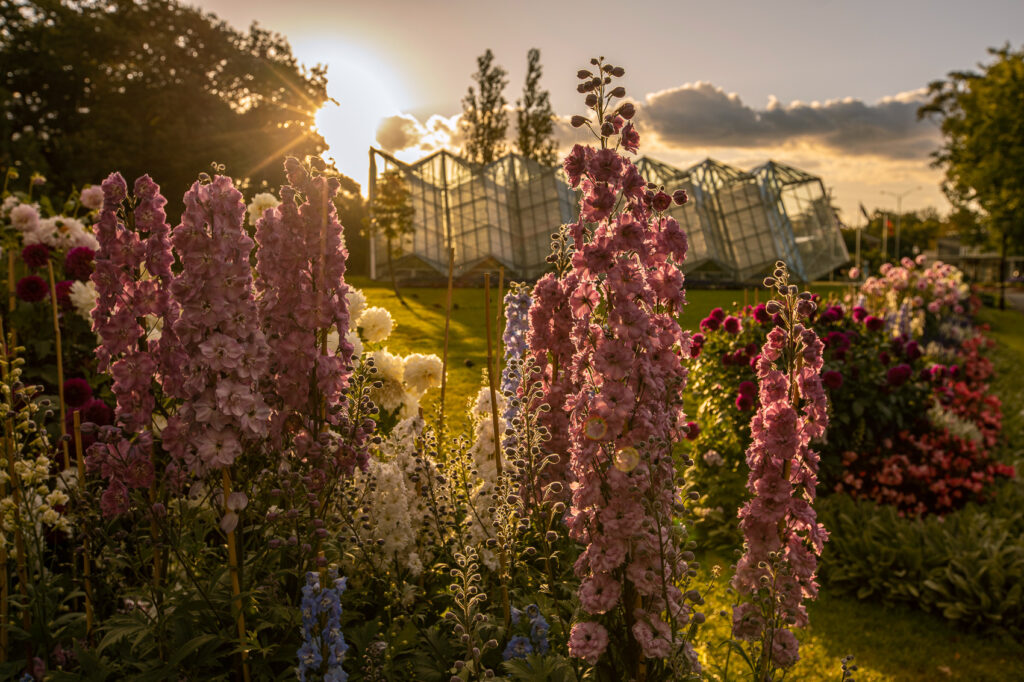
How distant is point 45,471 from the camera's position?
3.01 meters

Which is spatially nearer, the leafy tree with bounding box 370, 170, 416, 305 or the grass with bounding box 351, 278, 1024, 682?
the grass with bounding box 351, 278, 1024, 682

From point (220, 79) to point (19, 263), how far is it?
22.3 metres

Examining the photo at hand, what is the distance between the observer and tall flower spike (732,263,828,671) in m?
2.42

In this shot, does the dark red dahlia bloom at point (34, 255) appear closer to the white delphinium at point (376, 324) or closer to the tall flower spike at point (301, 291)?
the white delphinium at point (376, 324)

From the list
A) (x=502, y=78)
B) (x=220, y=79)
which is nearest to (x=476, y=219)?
(x=502, y=78)

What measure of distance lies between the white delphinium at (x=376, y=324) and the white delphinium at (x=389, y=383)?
35 cm

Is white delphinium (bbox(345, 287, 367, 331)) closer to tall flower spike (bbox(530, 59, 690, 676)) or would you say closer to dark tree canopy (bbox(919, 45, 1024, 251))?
tall flower spike (bbox(530, 59, 690, 676))

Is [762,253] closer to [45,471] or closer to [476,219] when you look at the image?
[476,219]

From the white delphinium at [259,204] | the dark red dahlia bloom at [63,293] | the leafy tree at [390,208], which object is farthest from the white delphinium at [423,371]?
the leafy tree at [390,208]

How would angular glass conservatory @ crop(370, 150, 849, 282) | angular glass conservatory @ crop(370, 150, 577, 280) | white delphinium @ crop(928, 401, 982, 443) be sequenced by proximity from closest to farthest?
white delphinium @ crop(928, 401, 982, 443) → angular glass conservatory @ crop(370, 150, 577, 280) → angular glass conservatory @ crop(370, 150, 849, 282)

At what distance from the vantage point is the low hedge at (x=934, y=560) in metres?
5.26

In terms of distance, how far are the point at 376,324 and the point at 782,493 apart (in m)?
3.00

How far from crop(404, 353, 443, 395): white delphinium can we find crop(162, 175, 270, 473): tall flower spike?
2.16m

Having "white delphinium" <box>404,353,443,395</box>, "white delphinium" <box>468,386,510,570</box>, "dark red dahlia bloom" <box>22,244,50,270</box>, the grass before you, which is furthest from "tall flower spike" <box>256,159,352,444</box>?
"dark red dahlia bloom" <box>22,244,50,270</box>
